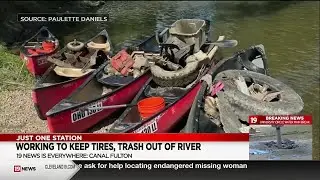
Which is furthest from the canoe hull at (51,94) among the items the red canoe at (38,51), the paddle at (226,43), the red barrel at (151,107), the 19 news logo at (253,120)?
the 19 news logo at (253,120)

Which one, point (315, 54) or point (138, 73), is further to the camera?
point (315, 54)

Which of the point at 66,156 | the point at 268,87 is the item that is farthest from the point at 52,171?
the point at 268,87

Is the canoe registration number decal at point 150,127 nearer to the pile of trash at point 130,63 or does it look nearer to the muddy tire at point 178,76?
the muddy tire at point 178,76

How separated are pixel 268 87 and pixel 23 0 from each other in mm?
2980

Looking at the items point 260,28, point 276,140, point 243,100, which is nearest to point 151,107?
point 243,100

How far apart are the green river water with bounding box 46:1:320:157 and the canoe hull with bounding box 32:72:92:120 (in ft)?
2.27

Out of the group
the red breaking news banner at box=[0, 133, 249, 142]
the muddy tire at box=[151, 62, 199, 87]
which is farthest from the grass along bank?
the muddy tire at box=[151, 62, 199, 87]

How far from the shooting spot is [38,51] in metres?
6.99

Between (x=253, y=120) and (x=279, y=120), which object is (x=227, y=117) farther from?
(x=279, y=120)

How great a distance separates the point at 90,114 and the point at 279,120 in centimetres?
233

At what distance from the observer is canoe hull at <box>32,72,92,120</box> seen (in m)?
6.36

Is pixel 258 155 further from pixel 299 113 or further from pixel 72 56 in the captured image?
pixel 72 56

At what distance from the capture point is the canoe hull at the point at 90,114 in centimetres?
565

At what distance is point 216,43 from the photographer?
6488 millimetres
